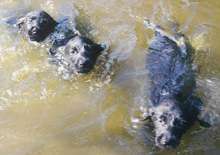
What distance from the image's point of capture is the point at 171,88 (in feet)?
19.9

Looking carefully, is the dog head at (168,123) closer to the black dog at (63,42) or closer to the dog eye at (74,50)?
the black dog at (63,42)

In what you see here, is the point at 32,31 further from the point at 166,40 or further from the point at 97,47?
the point at 166,40

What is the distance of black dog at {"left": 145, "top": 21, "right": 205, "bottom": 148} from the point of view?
217 inches

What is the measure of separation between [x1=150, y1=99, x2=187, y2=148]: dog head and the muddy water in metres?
0.14

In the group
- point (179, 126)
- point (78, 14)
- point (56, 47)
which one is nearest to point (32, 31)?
point (56, 47)

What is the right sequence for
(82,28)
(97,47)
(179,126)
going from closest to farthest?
1. (179,126)
2. (97,47)
3. (82,28)

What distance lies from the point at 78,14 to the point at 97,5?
0.41 metres

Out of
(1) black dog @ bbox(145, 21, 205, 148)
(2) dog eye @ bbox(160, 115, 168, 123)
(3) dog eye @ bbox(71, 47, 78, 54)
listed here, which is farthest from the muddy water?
(3) dog eye @ bbox(71, 47, 78, 54)

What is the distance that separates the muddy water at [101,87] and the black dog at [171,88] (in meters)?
0.16

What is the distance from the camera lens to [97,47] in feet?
23.2

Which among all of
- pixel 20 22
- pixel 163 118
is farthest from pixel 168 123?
pixel 20 22

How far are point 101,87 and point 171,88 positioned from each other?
3.50ft

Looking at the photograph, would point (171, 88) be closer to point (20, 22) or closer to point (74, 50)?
point (74, 50)

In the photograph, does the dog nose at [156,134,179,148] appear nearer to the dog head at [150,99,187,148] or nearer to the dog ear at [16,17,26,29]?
the dog head at [150,99,187,148]
